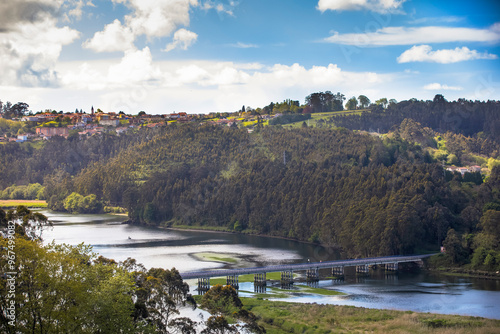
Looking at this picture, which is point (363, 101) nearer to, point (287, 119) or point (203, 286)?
point (287, 119)

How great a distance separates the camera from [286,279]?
2505 inches

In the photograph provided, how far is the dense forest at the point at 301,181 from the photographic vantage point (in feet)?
255

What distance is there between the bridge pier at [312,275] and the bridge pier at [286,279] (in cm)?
203

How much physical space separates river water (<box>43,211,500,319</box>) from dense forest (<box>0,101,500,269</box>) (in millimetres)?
6169

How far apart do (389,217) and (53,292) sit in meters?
56.0

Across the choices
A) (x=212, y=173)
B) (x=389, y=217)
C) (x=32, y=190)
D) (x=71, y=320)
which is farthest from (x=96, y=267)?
(x=32, y=190)

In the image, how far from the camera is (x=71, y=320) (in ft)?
85.4

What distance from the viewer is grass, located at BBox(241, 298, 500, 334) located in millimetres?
41500

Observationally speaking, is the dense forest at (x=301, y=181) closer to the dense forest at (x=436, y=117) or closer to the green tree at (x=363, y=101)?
the dense forest at (x=436, y=117)

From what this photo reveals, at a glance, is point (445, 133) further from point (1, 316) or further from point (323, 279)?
point (1, 316)

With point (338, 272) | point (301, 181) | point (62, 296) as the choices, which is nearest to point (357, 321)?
point (338, 272)

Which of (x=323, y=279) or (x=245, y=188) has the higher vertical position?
(x=245, y=188)

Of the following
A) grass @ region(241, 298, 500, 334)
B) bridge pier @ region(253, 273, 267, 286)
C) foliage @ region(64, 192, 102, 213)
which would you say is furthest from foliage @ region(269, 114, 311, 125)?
grass @ region(241, 298, 500, 334)

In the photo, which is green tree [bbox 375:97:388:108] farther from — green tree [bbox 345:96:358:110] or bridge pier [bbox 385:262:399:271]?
bridge pier [bbox 385:262:399:271]
